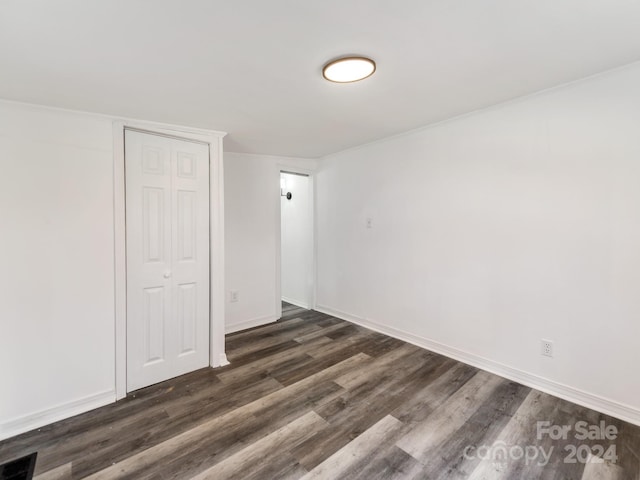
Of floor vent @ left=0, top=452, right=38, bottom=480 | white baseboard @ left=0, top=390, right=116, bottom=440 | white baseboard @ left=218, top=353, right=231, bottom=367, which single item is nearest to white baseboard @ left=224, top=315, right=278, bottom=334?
white baseboard @ left=218, top=353, right=231, bottom=367

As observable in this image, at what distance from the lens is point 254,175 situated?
3672 millimetres

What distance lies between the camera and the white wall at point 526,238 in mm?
1857

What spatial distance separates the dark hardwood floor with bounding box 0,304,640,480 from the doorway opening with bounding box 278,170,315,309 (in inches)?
75.0

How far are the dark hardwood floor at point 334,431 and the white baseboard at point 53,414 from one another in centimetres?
6

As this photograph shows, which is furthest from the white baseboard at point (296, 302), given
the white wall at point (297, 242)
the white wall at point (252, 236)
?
the white wall at point (252, 236)

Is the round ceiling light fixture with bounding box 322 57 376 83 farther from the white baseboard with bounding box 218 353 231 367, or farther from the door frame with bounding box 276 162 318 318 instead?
the white baseboard with bounding box 218 353 231 367

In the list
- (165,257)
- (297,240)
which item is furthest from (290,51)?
(297,240)

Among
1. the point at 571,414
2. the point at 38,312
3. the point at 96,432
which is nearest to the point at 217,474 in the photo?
the point at 96,432

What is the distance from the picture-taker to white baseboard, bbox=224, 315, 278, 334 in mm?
3477

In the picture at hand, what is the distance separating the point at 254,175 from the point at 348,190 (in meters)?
1.25

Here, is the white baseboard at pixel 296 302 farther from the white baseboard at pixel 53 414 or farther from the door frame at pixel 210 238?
the white baseboard at pixel 53 414

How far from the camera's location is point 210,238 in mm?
2701

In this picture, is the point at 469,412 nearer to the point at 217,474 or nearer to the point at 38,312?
the point at 217,474

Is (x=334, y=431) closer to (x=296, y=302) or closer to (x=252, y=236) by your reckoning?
(x=252, y=236)
